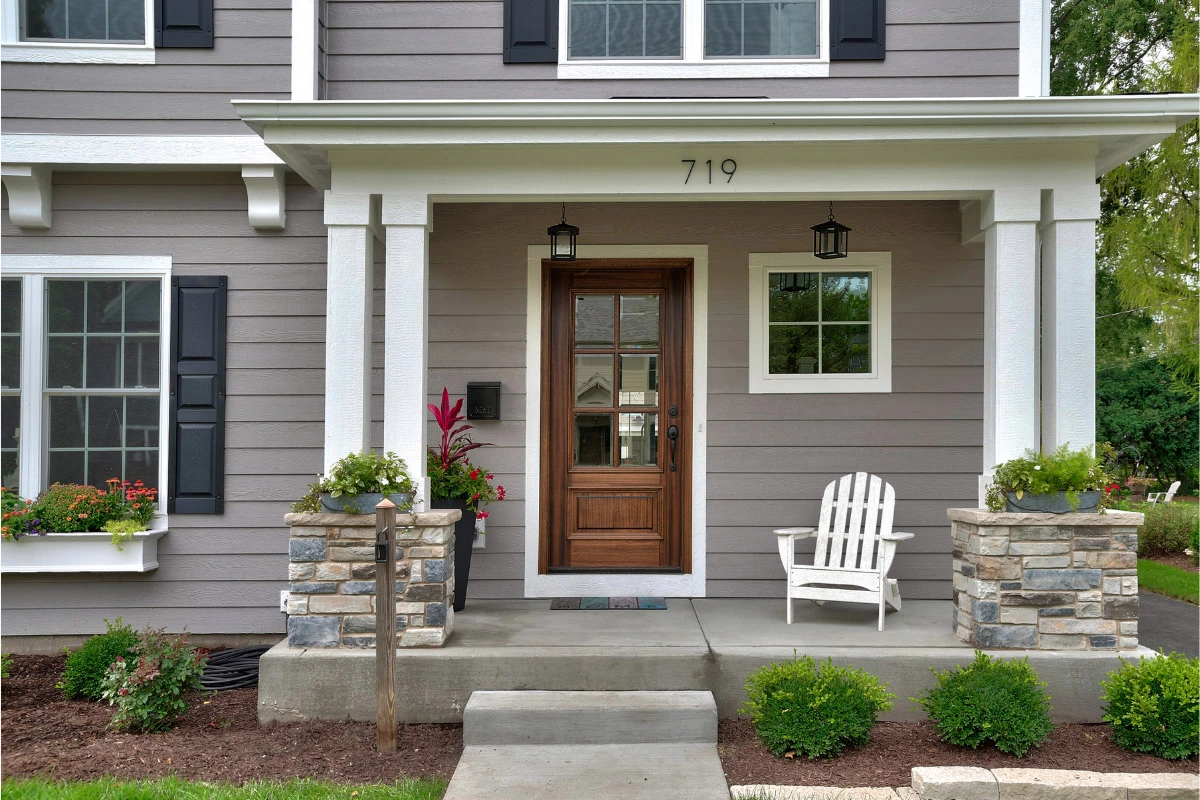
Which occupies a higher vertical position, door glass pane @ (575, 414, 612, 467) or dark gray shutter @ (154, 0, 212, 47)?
dark gray shutter @ (154, 0, 212, 47)

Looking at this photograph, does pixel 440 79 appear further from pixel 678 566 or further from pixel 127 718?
pixel 127 718

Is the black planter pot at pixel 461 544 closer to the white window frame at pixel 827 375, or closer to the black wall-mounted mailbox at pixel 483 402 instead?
the black wall-mounted mailbox at pixel 483 402

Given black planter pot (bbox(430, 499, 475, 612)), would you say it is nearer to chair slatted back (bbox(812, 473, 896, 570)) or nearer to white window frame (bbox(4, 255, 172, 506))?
white window frame (bbox(4, 255, 172, 506))

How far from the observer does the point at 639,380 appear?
5086mm

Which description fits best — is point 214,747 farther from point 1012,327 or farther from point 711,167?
point 1012,327

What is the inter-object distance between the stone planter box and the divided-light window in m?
2.66

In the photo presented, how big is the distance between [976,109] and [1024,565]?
6.39ft

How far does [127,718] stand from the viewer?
3.64 metres

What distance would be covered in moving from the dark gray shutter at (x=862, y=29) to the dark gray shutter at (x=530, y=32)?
1.56 m

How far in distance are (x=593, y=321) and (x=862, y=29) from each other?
85.3 inches

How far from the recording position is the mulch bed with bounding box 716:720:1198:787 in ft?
10.3

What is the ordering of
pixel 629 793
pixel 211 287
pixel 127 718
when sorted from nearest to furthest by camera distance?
pixel 629 793 < pixel 127 718 < pixel 211 287

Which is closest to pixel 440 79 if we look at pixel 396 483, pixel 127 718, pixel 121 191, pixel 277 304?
pixel 277 304

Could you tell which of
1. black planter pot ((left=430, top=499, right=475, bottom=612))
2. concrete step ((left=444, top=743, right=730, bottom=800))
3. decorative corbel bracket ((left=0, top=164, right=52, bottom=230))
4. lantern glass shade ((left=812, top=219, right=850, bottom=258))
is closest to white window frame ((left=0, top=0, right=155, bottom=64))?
decorative corbel bracket ((left=0, top=164, right=52, bottom=230))
